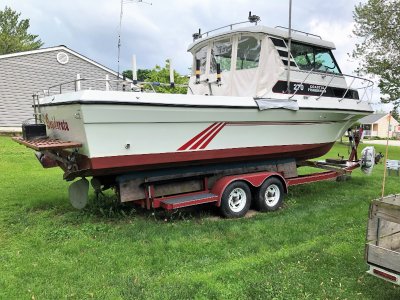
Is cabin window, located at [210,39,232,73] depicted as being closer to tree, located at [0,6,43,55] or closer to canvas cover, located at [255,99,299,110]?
canvas cover, located at [255,99,299,110]

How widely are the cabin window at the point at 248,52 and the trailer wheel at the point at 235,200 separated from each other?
226 cm

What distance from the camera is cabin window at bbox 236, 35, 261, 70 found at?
23.0ft

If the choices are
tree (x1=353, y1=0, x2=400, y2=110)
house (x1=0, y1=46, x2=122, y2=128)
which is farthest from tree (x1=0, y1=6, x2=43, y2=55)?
tree (x1=353, y1=0, x2=400, y2=110)

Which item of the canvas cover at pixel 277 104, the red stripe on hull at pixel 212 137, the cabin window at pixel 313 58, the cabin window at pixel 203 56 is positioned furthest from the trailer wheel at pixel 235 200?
the cabin window at pixel 203 56

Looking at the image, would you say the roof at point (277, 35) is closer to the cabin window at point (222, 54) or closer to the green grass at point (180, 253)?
the cabin window at point (222, 54)

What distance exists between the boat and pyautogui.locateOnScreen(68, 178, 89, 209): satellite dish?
22cm

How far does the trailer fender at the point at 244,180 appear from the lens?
600 centimetres

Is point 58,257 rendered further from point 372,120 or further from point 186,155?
point 372,120

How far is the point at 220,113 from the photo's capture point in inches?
229

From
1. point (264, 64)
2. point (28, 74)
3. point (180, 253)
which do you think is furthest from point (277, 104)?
point (28, 74)

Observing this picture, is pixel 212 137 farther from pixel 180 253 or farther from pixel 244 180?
pixel 180 253

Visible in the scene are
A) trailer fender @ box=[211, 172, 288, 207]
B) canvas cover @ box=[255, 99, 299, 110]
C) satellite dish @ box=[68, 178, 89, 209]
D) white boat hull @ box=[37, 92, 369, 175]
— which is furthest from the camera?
canvas cover @ box=[255, 99, 299, 110]

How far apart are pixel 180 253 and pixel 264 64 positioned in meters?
3.83

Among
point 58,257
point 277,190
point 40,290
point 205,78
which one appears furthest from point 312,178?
point 40,290
